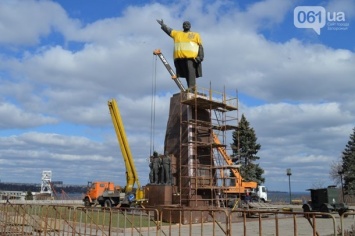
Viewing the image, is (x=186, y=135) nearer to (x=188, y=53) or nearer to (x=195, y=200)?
(x=195, y=200)

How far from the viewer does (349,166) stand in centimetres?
5303

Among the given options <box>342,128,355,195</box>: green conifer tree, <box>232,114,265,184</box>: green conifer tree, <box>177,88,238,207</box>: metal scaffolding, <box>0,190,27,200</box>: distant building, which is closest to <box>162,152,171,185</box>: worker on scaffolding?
<box>177,88,238,207</box>: metal scaffolding

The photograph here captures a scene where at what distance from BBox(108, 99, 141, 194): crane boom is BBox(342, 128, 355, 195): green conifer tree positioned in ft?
100

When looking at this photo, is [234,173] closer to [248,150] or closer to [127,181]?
[127,181]

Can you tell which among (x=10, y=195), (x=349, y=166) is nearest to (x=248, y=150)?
(x=349, y=166)

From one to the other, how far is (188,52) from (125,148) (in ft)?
31.0

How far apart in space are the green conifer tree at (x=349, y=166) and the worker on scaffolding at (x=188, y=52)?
33.1m

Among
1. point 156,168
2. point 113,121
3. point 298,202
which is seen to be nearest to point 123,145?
point 113,121

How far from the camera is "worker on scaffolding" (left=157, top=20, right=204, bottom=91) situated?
23812 mm

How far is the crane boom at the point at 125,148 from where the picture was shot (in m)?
29.0

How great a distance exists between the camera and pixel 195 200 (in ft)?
69.3

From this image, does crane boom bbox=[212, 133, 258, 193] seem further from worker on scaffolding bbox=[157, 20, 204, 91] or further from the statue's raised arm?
the statue's raised arm

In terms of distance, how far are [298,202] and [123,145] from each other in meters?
25.6

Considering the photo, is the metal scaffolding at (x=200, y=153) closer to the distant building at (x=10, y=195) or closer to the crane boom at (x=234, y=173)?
the crane boom at (x=234, y=173)
